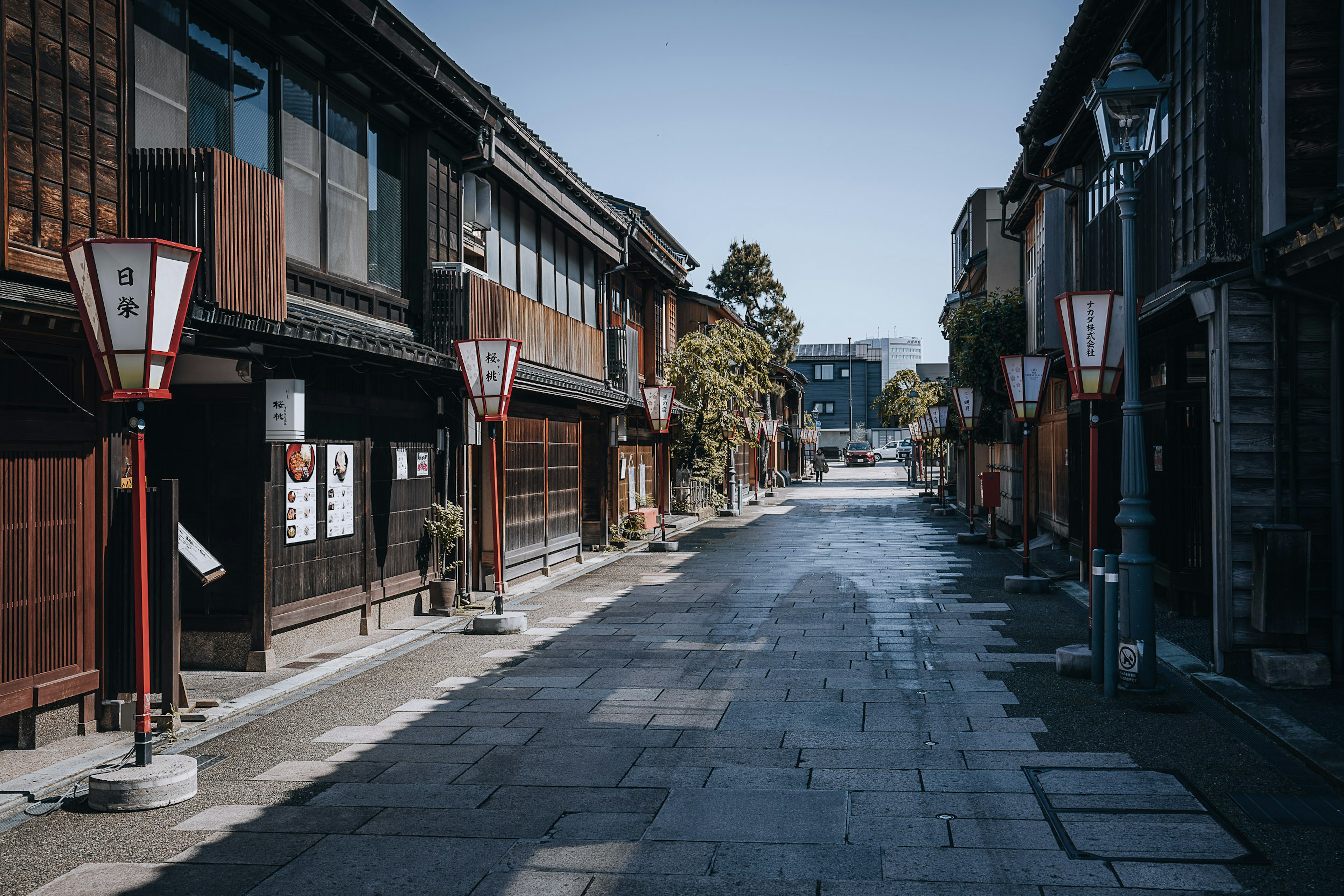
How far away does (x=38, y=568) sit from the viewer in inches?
326

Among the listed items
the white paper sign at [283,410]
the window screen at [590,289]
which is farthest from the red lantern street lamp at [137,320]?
the window screen at [590,289]

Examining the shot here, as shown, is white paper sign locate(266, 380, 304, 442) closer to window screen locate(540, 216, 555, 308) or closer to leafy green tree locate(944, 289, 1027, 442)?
window screen locate(540, 216, 555, 308)

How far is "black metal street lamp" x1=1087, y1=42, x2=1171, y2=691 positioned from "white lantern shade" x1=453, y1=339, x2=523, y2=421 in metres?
7.72

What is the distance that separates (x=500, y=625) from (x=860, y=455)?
88614mm

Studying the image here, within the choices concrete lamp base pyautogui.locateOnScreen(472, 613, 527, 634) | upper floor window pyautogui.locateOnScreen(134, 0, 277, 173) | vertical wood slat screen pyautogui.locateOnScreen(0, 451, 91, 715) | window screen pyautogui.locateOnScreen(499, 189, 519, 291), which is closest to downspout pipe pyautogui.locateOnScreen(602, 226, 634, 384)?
window screen pyautogui.locateOnScreen(499, 189, 519, 291)

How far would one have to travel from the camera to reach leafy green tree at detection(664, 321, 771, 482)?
3253 centimetres

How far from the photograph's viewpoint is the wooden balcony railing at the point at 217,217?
9219 millimetres

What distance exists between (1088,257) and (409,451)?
452 inches

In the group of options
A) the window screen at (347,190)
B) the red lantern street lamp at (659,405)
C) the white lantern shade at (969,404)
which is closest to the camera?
the window screen at (347,190)

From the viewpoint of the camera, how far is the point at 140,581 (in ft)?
23.6

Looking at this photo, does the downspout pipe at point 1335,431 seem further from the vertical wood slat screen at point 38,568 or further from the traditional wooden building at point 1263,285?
the vertical wood slat screen at point 38,568

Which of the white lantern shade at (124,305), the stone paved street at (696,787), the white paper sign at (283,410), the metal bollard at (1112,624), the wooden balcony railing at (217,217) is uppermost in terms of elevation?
the wooden balcony railing at (217,217)

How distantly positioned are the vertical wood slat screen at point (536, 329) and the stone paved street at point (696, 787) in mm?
5460

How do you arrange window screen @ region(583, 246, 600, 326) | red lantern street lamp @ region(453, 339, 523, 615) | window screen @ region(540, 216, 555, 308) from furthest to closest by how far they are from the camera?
window screen @ region(583, 246, 600, 326)
window screen @ region(540, 216, 555, 308)
red lantern street lamp @ region(453, 339, 523, 615)
